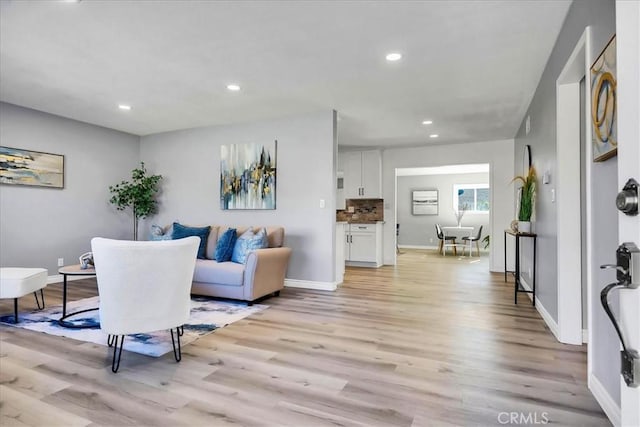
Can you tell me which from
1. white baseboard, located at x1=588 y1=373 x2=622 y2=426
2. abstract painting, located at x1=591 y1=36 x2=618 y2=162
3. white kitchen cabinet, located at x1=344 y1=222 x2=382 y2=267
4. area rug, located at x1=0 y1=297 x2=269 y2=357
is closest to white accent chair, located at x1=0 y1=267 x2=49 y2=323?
area rug, located at x1=0 y1=297 x2=269 y2=357

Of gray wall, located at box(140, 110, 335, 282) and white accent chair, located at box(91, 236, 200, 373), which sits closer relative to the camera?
white accent chair, located at box(91, 236, 200, 373)

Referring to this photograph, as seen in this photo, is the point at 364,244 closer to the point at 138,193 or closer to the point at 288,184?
the point at 288,184

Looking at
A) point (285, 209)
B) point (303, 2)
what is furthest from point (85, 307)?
point (303, 2)

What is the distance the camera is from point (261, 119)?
512 centimetres

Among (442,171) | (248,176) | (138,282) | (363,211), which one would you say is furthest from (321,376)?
(442,171)

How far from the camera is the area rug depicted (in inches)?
106

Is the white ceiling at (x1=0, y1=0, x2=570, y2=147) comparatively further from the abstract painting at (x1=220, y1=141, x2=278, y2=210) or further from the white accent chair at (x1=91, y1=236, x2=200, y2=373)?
the white accent chair at (x1=91, y1=236, x2=200, y2=373)

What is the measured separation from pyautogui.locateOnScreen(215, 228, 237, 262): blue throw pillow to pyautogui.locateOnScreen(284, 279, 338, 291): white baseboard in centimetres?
104

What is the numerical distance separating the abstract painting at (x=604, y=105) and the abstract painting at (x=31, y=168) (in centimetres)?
611

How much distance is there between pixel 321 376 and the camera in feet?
7.01

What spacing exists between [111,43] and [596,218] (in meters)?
3.67

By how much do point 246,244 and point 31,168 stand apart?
3.25 metres

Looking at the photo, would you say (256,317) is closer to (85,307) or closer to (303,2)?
(85,307)

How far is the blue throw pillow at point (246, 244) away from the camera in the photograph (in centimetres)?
413
